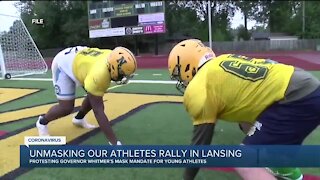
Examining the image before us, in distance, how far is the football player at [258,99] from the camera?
99.8 inches

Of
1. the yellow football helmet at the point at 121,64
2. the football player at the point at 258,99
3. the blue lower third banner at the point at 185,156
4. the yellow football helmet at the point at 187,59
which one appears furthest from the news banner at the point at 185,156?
the yellow football helmet at the point at 121,64

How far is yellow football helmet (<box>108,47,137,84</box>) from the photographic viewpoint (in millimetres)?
4285

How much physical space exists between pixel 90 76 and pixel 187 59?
1.96 meters

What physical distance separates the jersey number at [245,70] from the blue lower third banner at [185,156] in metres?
0.47

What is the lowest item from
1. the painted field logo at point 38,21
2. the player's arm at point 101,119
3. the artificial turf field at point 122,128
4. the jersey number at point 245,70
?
the artificial turf field at point 122,128

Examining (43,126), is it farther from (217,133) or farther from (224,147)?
(224,147)

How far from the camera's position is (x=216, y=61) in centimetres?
269

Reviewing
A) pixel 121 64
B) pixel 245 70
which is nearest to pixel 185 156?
pixel 245 70

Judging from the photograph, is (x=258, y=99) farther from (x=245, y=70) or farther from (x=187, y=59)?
(x=187, y=59)

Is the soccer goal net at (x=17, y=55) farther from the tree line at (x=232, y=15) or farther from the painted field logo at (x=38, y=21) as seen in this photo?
the tree line at (x=232, y=15)

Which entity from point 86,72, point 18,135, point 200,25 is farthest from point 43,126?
point 200,25

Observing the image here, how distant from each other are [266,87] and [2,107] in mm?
6330

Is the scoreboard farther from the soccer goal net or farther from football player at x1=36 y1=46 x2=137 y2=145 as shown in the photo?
football player at x1=36 y1=46 x2=137 y2=145

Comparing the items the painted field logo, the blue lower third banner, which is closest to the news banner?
the blue lower third banner
